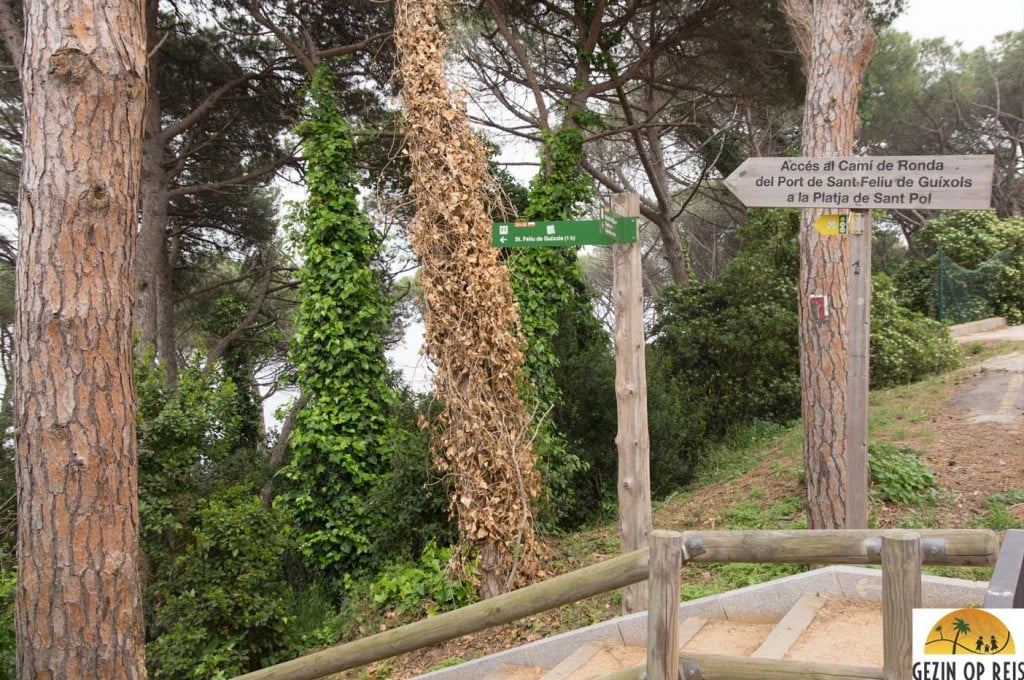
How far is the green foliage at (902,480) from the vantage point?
6754 mm

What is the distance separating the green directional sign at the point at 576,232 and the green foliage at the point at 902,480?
3.68 meters

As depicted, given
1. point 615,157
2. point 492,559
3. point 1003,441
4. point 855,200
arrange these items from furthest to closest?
point 615,157, point 1003,441, point 492,559, point 855,200

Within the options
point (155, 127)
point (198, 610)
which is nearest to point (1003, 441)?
point (198, 610)

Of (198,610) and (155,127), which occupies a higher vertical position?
(155,127)

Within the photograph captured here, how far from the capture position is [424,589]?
256 inches

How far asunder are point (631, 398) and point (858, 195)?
1735mm

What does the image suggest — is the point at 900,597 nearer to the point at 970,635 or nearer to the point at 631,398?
the point at 970,635

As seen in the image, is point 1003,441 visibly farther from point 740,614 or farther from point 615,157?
point 615,157

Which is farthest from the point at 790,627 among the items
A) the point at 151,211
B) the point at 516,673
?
the point at 151,211

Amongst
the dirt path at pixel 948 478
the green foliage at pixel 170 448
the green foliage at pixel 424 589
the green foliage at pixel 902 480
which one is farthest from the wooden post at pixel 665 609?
the green foliage at pixel 170 448

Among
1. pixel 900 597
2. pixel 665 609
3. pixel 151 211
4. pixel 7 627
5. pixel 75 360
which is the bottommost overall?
pixel 7 627

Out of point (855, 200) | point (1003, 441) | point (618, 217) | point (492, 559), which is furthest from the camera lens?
point (1003, 441)

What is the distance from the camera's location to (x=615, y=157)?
73.7 feet

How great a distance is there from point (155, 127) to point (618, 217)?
10102mm
